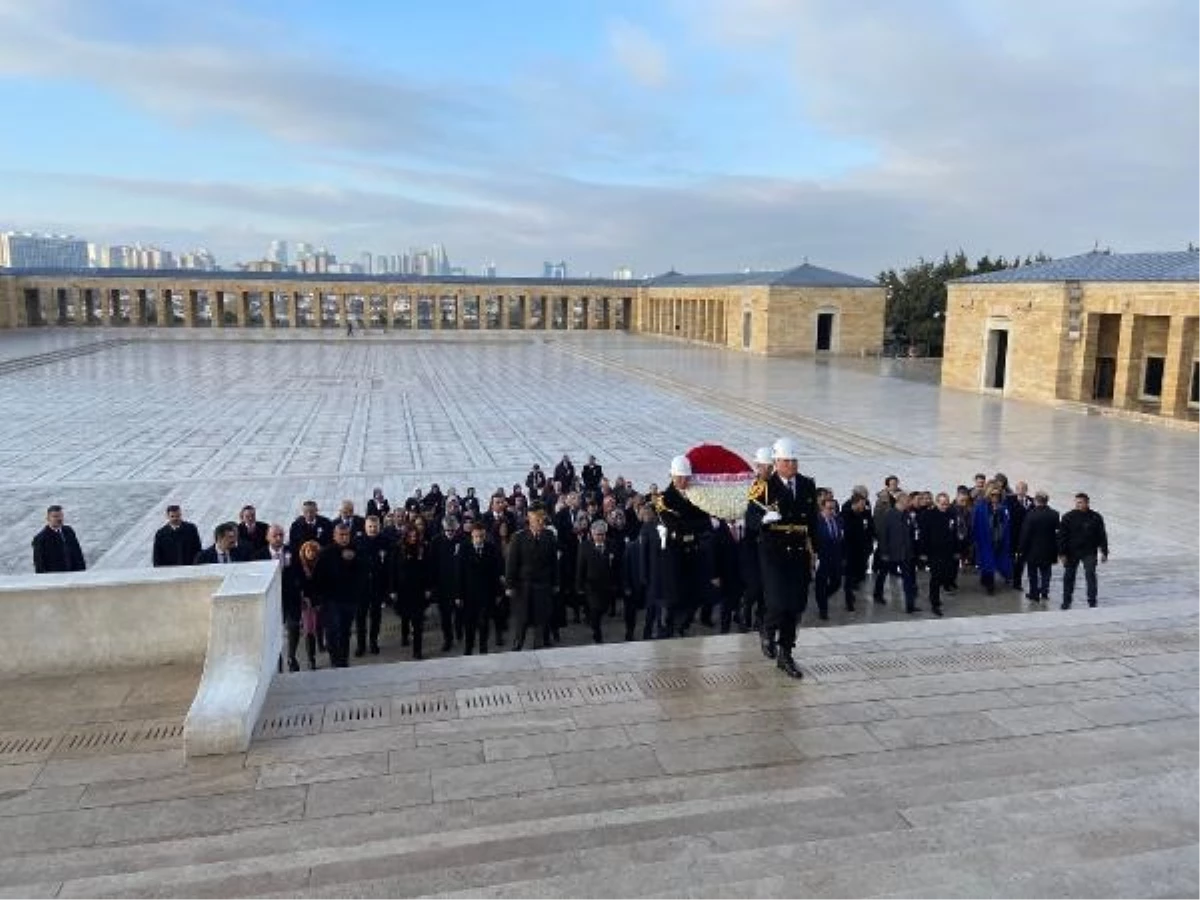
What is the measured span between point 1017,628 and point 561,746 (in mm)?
3586

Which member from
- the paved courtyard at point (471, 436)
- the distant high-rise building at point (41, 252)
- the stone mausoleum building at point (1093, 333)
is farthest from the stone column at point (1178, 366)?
the distant high-rise building at point (41, 252)

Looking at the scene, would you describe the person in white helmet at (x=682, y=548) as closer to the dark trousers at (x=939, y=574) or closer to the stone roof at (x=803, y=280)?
the dark trousers at (x=939, y=574)

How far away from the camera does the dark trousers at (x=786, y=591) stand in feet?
17.7

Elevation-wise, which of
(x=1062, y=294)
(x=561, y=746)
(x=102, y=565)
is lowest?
(x=102, y=565)

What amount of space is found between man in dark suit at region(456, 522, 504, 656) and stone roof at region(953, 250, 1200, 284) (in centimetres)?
2133

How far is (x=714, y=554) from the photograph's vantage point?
7316mm

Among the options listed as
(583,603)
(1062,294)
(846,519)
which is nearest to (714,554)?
(583,603)

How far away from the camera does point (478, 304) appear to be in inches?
2419

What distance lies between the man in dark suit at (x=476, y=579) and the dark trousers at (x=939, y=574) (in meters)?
4.13

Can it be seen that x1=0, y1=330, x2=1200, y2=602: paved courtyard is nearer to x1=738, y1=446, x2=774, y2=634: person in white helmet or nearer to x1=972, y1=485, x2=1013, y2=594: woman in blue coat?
x1=972, y1=485, x2=1013, y2=594: woman in blue coat

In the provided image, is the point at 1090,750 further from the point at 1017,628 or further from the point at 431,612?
the point at 431,612

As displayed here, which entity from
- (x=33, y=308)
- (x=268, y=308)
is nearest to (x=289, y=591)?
(x=268, y=308)

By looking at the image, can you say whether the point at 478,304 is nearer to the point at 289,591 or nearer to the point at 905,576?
the point at 905,576

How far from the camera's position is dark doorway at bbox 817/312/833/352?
43719mm
